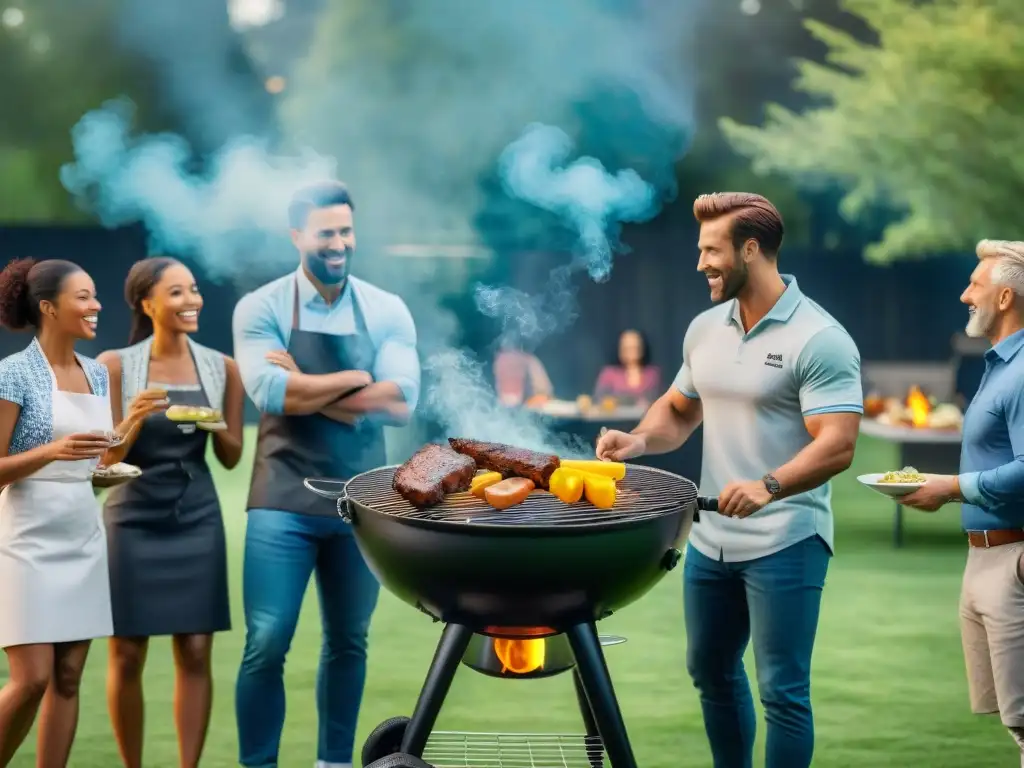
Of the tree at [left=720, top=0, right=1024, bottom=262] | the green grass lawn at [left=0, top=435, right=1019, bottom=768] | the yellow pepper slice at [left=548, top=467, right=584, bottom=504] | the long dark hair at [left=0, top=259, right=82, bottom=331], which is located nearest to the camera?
the yellow pepper slice at [left=548, top=467, right=584, bottom=504]

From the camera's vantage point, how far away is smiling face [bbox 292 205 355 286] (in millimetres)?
3338

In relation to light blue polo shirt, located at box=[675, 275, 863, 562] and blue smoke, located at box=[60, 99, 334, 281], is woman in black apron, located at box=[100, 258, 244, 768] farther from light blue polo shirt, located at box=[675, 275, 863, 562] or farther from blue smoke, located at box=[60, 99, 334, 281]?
light blue polo shirt, located at box=[675, 275, 863, 562]

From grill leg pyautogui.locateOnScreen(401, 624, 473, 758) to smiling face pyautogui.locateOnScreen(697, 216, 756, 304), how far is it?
1054mm

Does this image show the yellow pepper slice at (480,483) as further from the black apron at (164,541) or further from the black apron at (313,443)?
the black apron at (164,541)

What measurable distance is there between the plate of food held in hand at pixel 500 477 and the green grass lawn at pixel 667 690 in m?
1.43

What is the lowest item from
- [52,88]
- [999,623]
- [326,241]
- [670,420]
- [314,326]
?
[999,623]

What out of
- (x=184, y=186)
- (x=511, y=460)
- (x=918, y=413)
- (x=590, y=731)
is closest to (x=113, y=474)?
(x=511, y=460)

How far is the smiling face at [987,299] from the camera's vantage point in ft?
9.55

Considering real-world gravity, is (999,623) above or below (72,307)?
below

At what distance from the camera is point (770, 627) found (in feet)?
8.98

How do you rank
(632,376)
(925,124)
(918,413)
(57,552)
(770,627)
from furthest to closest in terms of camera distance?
(925,124)
(632,376)
(918,413)
(57,552)
(770,627)

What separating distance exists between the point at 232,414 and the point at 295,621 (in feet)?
2.17

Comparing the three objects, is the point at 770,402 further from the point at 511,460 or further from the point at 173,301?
the point at 173,301

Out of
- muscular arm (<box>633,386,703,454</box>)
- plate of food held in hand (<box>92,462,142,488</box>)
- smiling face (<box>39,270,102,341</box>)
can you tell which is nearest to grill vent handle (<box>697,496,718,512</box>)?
muscular arm (<box>633,386,703,454</box>)
